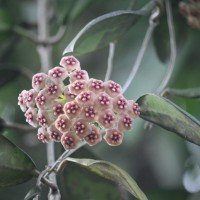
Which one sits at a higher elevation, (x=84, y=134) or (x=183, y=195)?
(x=84, y=134)

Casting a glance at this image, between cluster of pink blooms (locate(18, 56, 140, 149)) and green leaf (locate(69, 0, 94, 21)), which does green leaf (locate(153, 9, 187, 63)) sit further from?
cluster of pink blooms (locate(18, 56, 140, 149))

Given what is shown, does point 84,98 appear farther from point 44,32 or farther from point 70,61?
point 44,32

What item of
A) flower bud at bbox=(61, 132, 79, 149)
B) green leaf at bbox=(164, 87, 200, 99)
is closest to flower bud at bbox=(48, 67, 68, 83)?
flower bud at bbox=(61, 132, 79, 149)

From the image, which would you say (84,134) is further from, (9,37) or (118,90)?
(9,37)

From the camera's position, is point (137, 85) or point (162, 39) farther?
Result: point (137, 85)

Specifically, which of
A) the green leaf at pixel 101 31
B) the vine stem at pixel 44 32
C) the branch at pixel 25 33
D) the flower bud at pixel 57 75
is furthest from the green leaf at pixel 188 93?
the branch at pixel 25 33

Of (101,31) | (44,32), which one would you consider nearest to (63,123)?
(101,31)

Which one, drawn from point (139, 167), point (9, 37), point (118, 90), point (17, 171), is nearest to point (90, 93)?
point (118, 90)
